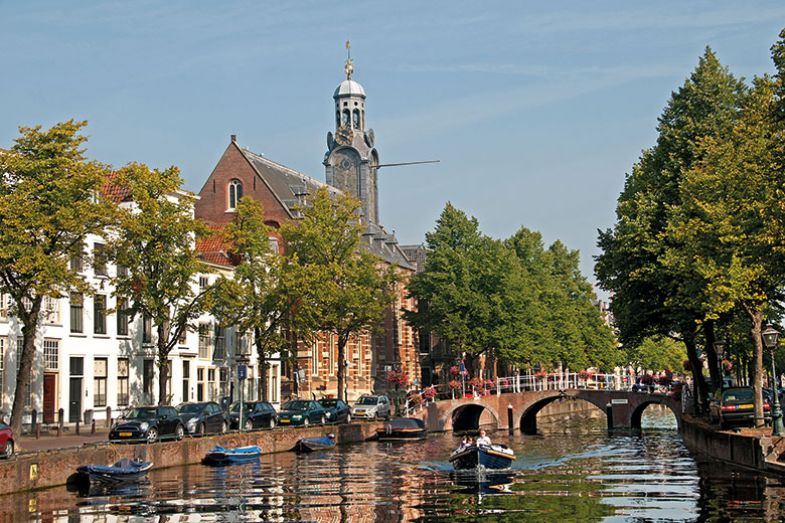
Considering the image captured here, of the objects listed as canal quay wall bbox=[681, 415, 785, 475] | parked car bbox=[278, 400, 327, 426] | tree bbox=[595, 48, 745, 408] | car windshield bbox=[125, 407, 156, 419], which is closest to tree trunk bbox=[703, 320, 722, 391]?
tree bbox=[595, 48, 745, 408]

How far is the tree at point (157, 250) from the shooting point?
55250 millimetres

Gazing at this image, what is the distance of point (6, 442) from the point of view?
38.1 m

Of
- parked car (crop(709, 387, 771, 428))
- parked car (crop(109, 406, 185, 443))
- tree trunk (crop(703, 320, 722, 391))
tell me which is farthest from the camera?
tree trunk (crop(703, 320, 722, 391))

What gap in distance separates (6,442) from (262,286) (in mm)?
30993

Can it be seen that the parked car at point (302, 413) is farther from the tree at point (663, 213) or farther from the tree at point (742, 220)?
the tree at point (742, 220)

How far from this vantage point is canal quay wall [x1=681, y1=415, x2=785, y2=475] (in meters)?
37.9

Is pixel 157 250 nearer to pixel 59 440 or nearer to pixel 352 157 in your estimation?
pixel 59 440

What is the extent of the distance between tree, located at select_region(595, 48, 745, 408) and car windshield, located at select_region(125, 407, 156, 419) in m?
24.3

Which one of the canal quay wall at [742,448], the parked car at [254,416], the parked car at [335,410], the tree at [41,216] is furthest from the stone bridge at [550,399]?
the tree at [41,216]

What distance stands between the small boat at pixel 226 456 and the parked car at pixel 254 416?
7134 millimetres

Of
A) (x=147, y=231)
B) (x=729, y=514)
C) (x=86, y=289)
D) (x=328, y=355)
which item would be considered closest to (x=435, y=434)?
(x=328, y=355)

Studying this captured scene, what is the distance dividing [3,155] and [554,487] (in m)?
26.4

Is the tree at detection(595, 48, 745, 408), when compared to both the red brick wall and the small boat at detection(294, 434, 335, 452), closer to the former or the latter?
the small boat at detection(294, 434, 335, 452)

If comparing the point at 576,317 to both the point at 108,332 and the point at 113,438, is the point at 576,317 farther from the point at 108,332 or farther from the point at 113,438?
the point at 113,438
